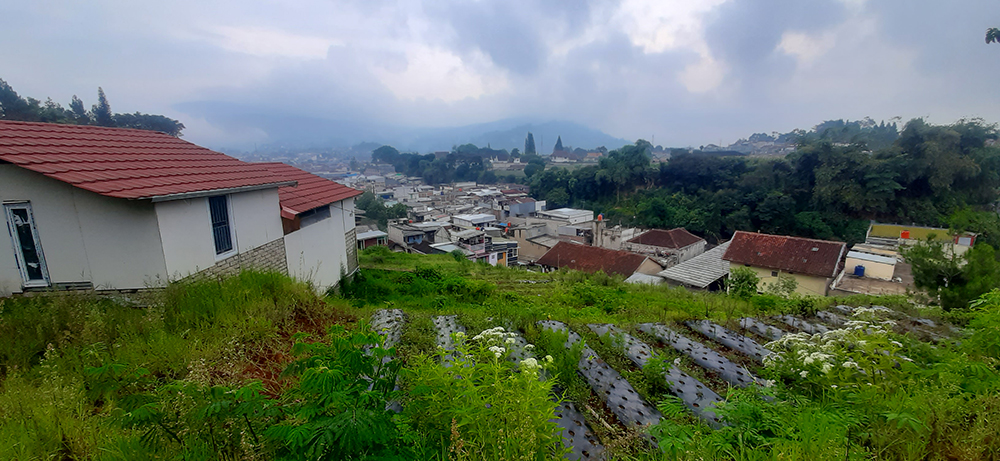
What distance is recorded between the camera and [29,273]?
5090 millimetres

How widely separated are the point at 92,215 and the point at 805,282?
2467cm

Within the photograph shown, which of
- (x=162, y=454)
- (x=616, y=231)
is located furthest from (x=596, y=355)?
(x=616, y=231)

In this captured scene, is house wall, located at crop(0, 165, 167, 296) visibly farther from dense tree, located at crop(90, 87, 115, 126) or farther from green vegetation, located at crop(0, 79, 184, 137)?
dense tree, located at crop(90, 87, 115, 126)

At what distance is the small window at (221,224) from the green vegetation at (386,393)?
1488mm

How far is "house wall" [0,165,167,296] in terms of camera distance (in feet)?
16.1

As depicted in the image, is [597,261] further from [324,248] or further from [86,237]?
[86,237]

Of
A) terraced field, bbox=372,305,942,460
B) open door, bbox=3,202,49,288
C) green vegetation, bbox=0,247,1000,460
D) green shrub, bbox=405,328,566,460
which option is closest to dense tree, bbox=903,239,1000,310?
terraced field, bbox=372,305,942,460

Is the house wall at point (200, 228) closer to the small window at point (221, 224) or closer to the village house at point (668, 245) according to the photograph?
the small window at point (221, 224)

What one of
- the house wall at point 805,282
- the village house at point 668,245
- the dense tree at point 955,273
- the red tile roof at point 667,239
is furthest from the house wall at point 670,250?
the dense tree at point 955,273

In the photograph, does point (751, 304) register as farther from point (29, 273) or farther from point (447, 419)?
point (29, 273)

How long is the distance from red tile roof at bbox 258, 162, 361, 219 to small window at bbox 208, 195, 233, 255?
1.68m

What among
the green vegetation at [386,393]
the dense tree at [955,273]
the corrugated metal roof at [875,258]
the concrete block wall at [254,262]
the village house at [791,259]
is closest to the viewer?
the green vegetation at [386,393]

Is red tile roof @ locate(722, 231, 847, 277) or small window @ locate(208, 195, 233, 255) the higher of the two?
small window @ locate(208, 195, 233, 255)

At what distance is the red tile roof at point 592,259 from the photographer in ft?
76.8
